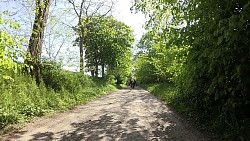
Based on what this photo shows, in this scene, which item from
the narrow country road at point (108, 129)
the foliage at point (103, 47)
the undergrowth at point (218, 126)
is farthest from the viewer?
the foliage at point (103, 47)

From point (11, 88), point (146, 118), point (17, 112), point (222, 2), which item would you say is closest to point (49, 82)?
point (11, 88)

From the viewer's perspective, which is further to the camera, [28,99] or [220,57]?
[28,99]

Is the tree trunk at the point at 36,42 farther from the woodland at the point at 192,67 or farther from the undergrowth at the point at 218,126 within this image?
the undergrowth at the point at 218,126

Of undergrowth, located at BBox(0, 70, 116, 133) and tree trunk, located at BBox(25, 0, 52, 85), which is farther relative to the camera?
tree trunk, located at BBox(25, 0, 52, 85)

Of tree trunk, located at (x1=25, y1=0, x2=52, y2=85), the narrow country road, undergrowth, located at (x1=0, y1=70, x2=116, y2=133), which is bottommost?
the narrow country road

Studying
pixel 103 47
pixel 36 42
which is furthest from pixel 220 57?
pixel 103 47

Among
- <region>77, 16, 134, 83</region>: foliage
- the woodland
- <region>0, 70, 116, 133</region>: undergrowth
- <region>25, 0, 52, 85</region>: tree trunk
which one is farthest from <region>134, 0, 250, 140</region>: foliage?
<region>77, 16, 134, 83</region>: foliage

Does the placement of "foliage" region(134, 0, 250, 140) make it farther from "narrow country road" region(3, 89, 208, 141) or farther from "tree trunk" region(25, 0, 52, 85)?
"tree trunk" region(25, 0, 52, 85)

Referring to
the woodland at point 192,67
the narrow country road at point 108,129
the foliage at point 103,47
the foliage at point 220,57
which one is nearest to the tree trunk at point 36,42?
the woodland at point 192,67

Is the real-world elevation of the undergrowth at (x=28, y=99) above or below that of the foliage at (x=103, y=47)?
below

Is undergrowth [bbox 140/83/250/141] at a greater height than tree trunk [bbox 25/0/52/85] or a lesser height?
lesser

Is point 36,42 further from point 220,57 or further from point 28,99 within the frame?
point 220,57

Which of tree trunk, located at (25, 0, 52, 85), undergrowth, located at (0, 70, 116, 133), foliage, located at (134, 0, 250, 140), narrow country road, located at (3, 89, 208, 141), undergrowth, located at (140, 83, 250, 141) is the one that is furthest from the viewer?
tree trunk, located at (25, 0, 52, 85)

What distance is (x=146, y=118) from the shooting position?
994 centimetres
